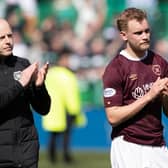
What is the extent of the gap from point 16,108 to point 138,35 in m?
1.18

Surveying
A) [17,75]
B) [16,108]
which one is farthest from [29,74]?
[16,108]

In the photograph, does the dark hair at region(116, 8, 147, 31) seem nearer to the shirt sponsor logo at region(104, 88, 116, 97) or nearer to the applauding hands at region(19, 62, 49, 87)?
the shirt sponsor logo at region(104, 88, 116, 97)

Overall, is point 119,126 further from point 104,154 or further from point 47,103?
point 104,154

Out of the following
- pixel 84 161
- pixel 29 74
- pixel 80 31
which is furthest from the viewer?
pixel 80 31

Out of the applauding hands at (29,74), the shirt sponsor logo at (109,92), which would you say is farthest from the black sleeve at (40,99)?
the shirt sponsor logo at (109,92)

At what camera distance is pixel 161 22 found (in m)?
18.1

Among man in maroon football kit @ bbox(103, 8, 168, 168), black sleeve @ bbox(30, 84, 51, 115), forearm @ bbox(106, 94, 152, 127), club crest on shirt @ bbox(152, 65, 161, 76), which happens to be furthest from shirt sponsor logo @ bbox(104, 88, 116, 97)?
black sleeve @ bbox(30, 84, 51, 115)

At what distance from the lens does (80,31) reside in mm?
18438

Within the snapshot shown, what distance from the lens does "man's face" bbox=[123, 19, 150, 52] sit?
21.6 feet

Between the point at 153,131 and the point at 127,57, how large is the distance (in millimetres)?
664

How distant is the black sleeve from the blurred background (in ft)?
33.4

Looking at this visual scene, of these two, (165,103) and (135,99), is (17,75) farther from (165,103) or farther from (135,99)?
(165,103)

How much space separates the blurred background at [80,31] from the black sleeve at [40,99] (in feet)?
33.4

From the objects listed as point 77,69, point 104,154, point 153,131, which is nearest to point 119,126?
point 153,131
